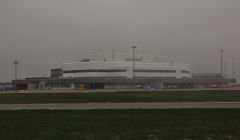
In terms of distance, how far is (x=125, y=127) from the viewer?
818 inches

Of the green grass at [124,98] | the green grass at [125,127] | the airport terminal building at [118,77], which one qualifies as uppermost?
the airport terminal building at [118,77]

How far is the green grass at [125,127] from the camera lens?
1789cm

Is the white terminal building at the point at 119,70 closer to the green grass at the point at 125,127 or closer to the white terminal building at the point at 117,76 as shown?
the white terminal building at the point at 117,76

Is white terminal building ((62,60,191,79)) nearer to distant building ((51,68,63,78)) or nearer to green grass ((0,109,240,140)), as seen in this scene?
distant building ((51,68,63,78))

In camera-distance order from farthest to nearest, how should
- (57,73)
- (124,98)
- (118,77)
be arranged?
(57,73) → (118,77) → (124,98)

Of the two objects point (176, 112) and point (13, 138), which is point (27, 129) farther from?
point (176, 112)

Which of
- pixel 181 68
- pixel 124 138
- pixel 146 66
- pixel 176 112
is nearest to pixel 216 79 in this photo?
pixel 181 68

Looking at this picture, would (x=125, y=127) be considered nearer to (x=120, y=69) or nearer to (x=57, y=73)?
(x=120, y=69)

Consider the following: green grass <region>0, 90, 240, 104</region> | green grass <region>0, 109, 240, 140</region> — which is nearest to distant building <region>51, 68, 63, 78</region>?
green grass <region>0, 90, 240, 104</region>

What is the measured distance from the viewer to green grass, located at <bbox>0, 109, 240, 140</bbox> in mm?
17891

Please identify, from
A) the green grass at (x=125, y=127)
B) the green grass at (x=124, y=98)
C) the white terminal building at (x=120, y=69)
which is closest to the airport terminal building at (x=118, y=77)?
the white terminal building at (x=120, y=69)

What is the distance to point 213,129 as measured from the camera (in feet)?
65.4

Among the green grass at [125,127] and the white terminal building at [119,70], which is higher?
the white terminal building at [119,70]

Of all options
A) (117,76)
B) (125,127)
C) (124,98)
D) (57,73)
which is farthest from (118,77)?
(125,127)
